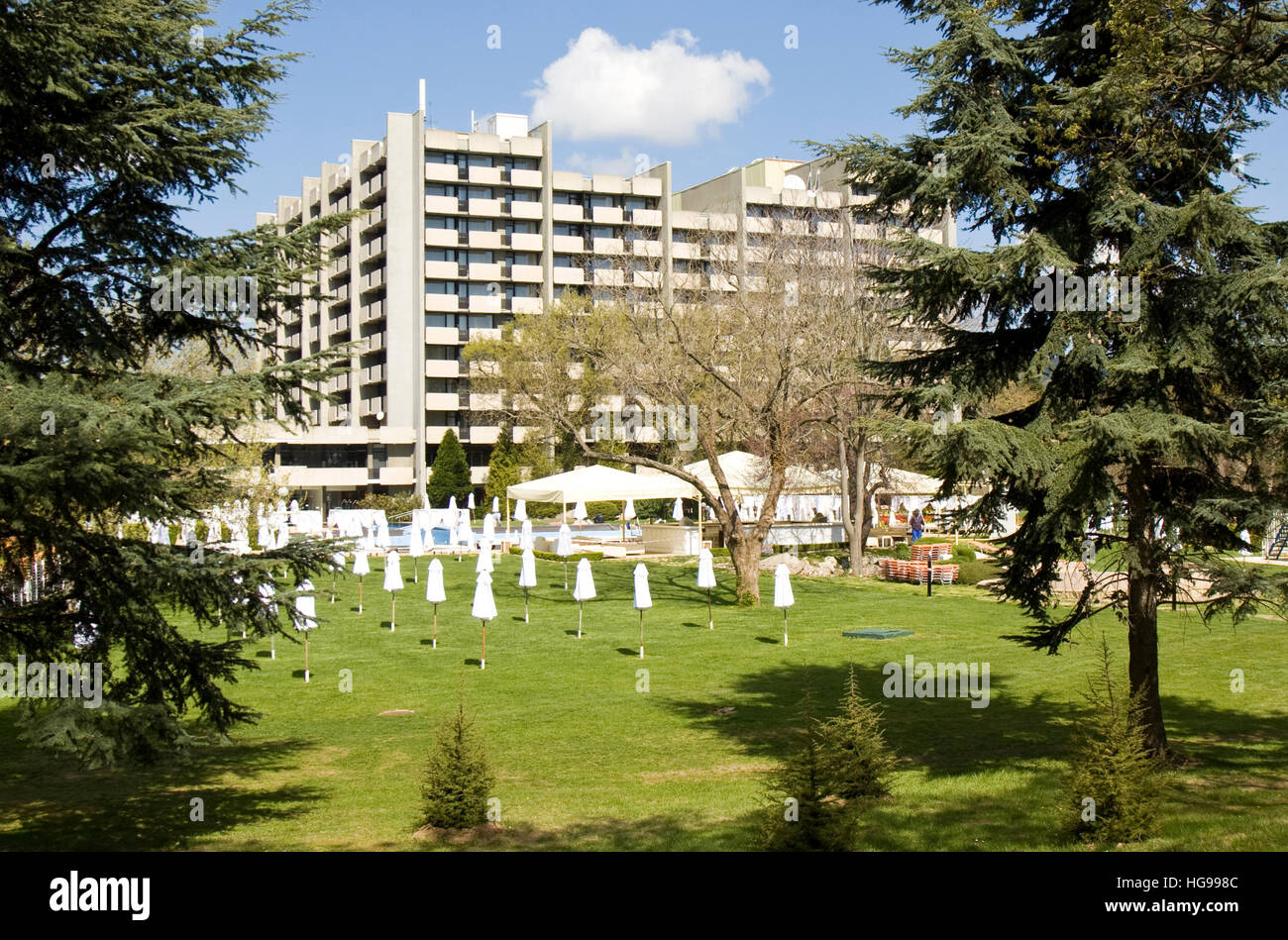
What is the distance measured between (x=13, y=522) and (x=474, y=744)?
4149 millimetres

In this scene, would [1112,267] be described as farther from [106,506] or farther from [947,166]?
[106,506]

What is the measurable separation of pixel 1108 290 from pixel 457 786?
288 inches

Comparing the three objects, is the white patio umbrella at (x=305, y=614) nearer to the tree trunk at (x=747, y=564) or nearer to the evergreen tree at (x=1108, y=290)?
the evergreen tree at (x=1108, y=290)

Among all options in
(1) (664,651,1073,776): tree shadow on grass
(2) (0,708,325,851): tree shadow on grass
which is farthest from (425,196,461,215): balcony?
(2) (0,708,325,851): tree shadow on grass

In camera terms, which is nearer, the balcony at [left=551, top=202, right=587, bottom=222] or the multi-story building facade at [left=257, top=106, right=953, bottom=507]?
the multi-story building facade at [left=257, top=106, right=953, bottom=507]

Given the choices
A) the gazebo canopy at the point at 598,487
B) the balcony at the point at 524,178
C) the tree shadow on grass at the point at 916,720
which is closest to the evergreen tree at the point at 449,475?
the balcony at the point at 524,178

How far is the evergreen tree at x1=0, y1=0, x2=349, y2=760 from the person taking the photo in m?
7.29

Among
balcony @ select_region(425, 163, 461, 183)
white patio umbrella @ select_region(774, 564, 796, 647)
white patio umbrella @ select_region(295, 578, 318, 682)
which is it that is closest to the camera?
white patio umbrella @ select_region(295, 578, 318, 682)

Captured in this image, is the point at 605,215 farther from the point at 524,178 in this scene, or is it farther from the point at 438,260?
the point at 438,260

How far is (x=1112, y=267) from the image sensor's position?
10508 mm

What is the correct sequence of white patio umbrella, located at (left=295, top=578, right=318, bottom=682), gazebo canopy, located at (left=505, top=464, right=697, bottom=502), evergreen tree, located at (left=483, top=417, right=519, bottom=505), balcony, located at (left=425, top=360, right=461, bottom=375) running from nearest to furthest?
white patio umbrella, located at (left=295, top=578, right=318, bottom=682)
gazebo canopy, located at (left=505, top=464, right=697, bottom=502)
evergreen tree, located at (left=483, top=417, right=519, bottom=505)
balcony, located at (left=425, top=360, right=461, bottom=375)

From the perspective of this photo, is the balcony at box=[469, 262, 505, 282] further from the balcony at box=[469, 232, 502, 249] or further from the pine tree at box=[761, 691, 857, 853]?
the pine tree at box=[761, 691, 857, 853]

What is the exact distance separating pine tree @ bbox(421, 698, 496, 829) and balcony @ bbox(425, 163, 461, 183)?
68627 mm
